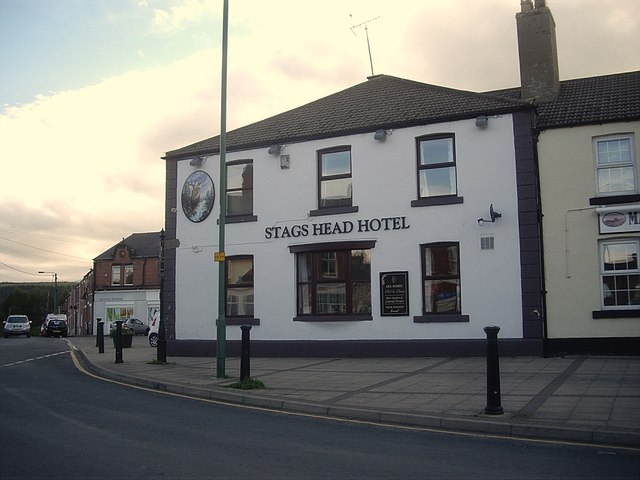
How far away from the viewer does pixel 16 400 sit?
11.3 meters

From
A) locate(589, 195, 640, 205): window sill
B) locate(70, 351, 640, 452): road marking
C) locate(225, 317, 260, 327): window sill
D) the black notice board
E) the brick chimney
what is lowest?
locate(70, 351, 640, 452): road marking

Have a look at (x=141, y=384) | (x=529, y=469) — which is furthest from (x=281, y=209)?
(x=529, y=469)

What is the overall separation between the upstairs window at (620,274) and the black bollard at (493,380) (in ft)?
28.0

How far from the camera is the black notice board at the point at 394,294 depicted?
17828 mm

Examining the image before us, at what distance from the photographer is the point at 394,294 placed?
17.9 m

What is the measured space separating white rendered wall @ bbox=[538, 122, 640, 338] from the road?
31.4 feet

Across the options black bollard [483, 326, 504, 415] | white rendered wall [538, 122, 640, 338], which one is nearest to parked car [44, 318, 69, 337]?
white rendered wall [538, 122, 640, 338]

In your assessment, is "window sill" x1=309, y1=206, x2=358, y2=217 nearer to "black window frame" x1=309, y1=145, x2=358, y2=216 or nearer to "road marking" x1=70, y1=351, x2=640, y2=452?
"black window frame" x1=309, y1=145, x2=358, y2=216

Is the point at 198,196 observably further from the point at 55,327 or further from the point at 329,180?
the point at 55,327

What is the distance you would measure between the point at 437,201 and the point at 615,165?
15.2 ft

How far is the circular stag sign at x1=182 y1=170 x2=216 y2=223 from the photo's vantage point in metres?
20.8

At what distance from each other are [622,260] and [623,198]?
1.58m

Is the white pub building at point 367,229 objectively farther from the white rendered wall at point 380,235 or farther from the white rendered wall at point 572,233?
the white rendered wall at point 572,233

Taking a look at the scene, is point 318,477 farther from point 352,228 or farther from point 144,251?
point 144,251
